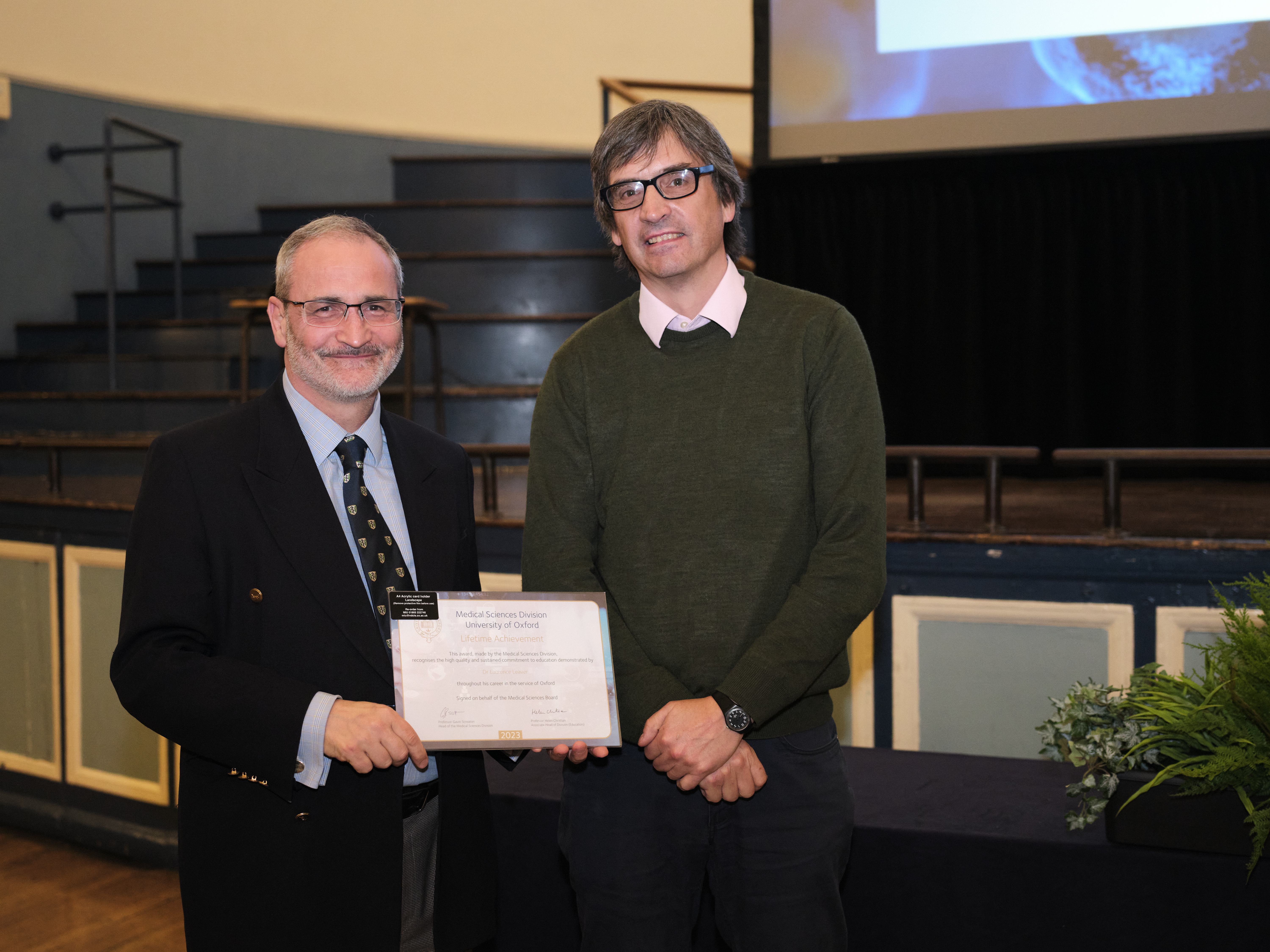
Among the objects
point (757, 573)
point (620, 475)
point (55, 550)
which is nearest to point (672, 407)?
point (620, 475)

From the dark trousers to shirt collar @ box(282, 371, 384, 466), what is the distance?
0.50 m

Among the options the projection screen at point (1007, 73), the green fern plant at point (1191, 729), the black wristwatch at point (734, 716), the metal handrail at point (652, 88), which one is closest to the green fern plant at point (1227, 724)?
the green fern plant at point (1191, 729)

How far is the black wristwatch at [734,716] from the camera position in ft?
3.59

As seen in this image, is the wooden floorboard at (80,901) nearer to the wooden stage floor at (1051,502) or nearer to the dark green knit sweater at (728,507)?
the wooden stage floor at (1051,502)

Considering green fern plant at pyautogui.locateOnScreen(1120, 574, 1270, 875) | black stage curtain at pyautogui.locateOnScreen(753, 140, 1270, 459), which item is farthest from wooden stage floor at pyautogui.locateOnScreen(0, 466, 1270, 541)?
green fern plant at pyautogui.locateOnScreen(1120, 574, 1270, 875)

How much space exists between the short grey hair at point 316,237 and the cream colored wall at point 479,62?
16.7 ft

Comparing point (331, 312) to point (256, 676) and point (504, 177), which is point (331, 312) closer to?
point (256, 676)

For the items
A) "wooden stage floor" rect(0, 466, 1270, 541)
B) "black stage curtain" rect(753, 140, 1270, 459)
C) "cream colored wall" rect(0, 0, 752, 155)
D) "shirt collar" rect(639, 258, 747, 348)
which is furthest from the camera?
"cream colored wall" rect(0, 0, 752, 155)

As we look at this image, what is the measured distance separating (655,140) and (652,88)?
4443mm

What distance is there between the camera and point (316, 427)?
1.27 meters

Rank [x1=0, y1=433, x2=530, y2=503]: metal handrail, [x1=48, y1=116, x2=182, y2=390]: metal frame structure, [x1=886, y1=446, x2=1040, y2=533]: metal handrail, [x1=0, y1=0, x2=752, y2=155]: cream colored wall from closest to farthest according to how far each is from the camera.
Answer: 1. [x1=886, y1=446, x2=1040, y2=533]: metal handrail
2. [x1=0, y1=433, x2=530, y2=503]: metal handrail
3. [x1=48, y1=116, x2=182, y2=390]: metal frame structure
4. [x1=0, y1=0, x2=752, y2=155]: cream colored wall

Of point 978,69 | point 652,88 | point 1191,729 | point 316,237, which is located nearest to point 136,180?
point 652,88

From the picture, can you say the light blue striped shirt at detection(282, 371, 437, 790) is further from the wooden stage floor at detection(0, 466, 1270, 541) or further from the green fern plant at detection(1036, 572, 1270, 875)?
the wooden stage floor at detection(0, 466, 1270, 541)

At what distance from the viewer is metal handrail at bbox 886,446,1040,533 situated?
95.0 inches
